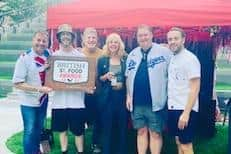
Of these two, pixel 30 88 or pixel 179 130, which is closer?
pixel 179 130

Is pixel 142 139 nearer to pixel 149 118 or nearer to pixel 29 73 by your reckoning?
pixel 149 118

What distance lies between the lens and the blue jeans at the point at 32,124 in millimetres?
6078

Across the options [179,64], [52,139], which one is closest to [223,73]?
[52,139]

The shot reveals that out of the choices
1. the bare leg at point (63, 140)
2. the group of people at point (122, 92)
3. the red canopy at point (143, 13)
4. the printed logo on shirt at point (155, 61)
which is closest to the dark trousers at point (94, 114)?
the group of people at point (122, 92)

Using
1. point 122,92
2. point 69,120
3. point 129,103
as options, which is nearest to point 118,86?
point 122,92

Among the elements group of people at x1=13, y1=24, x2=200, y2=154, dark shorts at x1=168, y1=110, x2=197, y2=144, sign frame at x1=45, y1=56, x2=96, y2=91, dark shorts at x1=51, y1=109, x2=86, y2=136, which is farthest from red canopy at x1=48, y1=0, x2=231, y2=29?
dark shorts at x1=51, y1=109, x2=86, y2=136

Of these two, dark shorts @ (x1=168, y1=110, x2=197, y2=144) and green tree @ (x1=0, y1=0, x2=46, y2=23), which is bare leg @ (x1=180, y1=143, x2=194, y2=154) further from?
green tree @ (x1=0, y1=0, x2=46, y2=23)

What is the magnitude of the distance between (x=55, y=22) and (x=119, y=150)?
2.21 m

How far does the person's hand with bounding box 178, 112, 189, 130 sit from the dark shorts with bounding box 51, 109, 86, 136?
1368 millimetres

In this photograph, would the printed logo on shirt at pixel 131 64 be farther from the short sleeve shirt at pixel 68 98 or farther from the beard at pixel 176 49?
the short sleeve shirt at pixel 68 98

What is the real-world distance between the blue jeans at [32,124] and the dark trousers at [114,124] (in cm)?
82

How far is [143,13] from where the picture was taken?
636cm

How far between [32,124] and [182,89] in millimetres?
2014

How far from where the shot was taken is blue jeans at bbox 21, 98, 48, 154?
6078 mm
